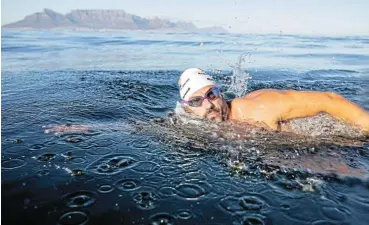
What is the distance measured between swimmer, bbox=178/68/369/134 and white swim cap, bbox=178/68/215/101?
6cm

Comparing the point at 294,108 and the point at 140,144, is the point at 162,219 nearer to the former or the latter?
the point at 140,144

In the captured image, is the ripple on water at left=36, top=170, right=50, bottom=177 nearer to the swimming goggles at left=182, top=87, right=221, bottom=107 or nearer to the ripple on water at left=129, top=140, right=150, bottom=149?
the ripple on water at left=129, top=140, right=150, bottom=149

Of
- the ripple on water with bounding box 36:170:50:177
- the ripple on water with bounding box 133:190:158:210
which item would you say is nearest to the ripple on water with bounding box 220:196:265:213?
the ripple on water with bounding box 133:190:158:210

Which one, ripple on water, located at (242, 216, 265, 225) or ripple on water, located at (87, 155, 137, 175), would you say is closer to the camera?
ripple on water, located at (242, 216, 265, 225)

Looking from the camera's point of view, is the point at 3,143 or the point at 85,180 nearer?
the point at 85,180

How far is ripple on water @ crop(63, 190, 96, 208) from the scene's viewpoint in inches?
113

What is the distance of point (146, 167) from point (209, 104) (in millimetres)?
1873

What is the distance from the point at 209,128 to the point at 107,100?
3.20 meters

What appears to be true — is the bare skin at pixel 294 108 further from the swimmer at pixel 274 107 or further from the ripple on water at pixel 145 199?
the ripple on water at pixel 145 199

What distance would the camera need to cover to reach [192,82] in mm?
5512

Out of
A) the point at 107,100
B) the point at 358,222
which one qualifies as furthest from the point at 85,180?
the point at 107,100

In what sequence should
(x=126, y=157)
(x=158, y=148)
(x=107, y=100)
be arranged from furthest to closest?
1. (x=107, y=100)
2. (x=158, y=148)
3. (x=126, y=157)

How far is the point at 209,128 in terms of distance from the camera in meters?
5.02

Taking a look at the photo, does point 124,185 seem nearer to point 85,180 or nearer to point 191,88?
point 85,180
